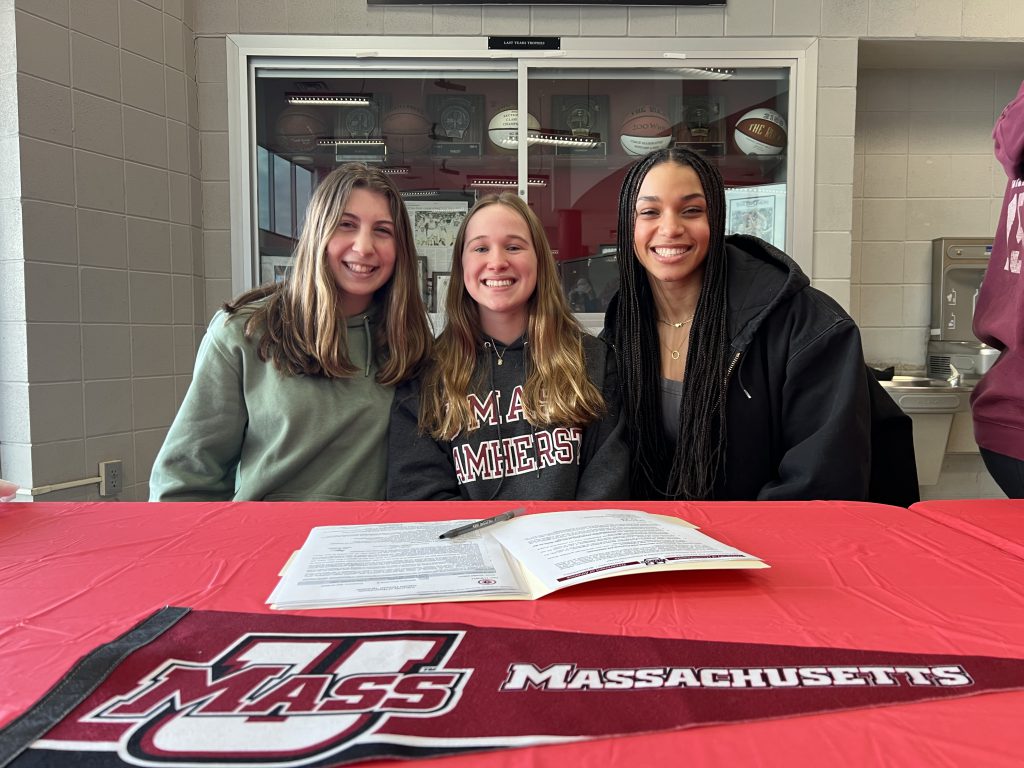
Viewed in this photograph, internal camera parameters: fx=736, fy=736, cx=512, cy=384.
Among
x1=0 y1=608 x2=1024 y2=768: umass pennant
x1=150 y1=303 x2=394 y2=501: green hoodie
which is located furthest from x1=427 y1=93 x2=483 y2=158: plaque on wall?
x1=0 y1=608 x2=1024 y2=768: umass pennant

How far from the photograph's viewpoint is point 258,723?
380 mm

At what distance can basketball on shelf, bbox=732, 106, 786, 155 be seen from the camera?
2.58m

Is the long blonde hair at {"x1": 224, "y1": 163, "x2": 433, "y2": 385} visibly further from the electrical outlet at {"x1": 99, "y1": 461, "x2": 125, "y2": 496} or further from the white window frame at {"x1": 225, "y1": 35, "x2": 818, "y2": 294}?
the white window frame at {"x1": 225, "y1": 35, "x2": 818, "y2": 294}

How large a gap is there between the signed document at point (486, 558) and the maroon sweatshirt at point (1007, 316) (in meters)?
0.84

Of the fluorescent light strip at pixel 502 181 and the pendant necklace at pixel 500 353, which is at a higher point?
the fluorescent light strip at pixel 502 181

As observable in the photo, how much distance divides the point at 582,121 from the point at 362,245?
5.14ft

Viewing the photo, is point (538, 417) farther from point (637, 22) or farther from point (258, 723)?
point (637, 22)

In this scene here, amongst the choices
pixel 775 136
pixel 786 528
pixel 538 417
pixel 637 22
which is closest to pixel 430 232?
pixel 637 22

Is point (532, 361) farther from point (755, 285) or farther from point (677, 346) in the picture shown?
point (755, 285)

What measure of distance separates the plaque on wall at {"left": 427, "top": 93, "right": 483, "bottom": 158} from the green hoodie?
5.00 feet

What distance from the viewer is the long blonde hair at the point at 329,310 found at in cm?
141

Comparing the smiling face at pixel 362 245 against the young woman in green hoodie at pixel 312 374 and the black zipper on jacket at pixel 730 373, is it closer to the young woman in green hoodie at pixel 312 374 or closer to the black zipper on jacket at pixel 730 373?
the young woman in green hoodie at pixel 312 374

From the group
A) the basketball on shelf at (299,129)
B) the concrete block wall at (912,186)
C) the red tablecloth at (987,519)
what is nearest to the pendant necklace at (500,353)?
the red tablecloth at (987,519)

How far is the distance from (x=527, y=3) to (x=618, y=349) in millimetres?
1489
